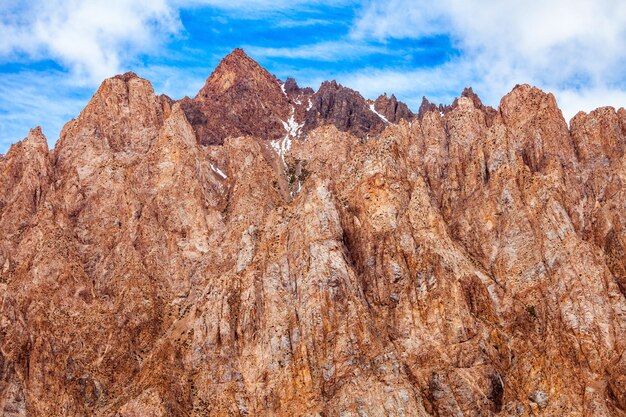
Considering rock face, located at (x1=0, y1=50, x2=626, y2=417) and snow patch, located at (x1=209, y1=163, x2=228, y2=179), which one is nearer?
rock face, located at (x1=0, y1=50, x2=626, y2=417)

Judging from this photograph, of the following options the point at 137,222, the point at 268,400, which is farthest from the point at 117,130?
the point at 268,400

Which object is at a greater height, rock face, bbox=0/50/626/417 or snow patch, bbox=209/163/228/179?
snow patch, bbox=209/163/228/179

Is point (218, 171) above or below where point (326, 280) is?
above

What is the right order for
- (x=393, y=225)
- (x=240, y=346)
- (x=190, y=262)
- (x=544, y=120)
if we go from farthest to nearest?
1. (x=544, y=120)
2. (x=190, y=262)
3. (x=393, y=225)
4. (x=240, y=346)

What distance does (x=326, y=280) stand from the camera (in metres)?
140

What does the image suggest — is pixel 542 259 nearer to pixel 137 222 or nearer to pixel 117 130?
pixel 137 222

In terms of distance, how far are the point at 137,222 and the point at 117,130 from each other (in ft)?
115

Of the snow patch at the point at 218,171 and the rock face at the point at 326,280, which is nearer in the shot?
the rock face at the point at 326,280

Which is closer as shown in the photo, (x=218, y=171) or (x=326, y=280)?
(x=326, y=280)

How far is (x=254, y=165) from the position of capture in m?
191

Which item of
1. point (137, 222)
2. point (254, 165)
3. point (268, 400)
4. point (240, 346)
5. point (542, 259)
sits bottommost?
point (268, 400)

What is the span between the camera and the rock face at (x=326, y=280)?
5094 inches

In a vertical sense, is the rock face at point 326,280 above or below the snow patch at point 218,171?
below

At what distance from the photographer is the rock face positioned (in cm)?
12938
